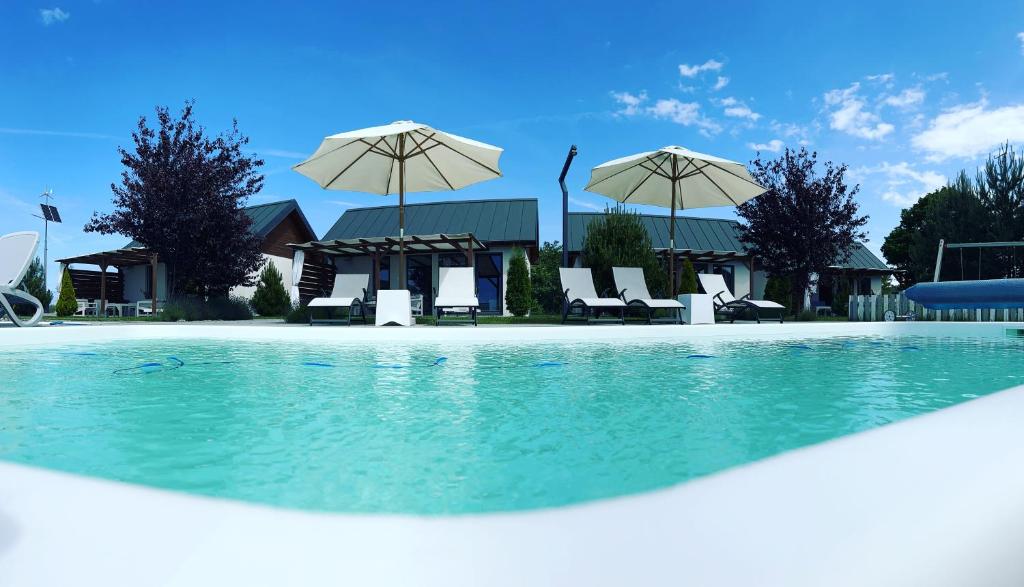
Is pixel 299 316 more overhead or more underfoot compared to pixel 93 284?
more underfoot

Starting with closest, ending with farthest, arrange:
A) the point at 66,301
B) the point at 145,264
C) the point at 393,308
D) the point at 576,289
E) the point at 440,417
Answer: the point at 440,417 → the point at 393,308 → the point at 576,289 → the point at 66,301 → the point at 145,264

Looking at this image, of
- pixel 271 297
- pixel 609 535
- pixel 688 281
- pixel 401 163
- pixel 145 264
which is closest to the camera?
pixel 609 535

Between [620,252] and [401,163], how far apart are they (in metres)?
6.59

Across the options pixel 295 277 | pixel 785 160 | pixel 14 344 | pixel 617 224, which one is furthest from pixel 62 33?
pixel 785 160

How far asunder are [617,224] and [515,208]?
751cm

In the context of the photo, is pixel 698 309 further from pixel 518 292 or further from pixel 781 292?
pixel 781 292

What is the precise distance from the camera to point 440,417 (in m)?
3.05

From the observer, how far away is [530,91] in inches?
741

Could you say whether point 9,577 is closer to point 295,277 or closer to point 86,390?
point 86,390

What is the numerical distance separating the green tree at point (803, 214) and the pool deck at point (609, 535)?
16611 mm

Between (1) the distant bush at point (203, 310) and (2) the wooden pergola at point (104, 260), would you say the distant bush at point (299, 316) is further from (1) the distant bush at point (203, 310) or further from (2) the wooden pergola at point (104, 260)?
(2) the wooden pergola at point (104, 260)

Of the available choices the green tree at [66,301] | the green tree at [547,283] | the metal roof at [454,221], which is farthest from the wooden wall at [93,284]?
the green tree at [547,283]

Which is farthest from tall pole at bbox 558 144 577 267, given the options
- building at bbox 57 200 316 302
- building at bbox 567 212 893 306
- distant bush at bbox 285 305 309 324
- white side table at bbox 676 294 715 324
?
building at bbox 57 200 316 302

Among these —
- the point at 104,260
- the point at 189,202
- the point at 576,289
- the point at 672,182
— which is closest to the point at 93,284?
the point at 104,260
